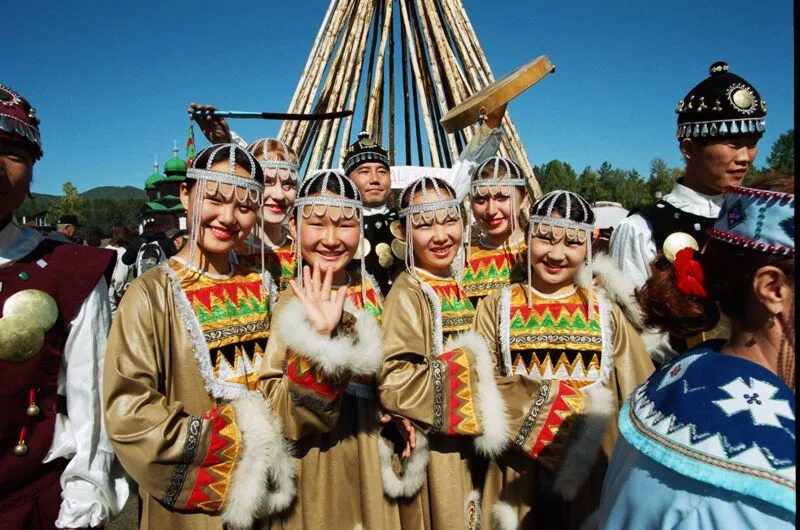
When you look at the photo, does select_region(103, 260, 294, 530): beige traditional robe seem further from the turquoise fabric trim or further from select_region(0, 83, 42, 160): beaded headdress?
the turquoise fabric trim

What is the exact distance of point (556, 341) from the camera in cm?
261

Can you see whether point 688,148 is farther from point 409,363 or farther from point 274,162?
point 274,162

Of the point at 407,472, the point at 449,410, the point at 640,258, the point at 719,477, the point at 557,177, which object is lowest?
the point at 407,472

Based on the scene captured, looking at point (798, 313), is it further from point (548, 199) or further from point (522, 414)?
point (548, 199)

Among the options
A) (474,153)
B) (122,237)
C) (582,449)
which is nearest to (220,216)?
(582,449)

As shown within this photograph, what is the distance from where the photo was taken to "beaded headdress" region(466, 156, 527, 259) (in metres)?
3.31

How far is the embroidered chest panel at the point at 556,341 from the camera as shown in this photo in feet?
8.46

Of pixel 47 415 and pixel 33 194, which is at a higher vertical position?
pixel 33 194

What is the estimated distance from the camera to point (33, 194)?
6.92ft

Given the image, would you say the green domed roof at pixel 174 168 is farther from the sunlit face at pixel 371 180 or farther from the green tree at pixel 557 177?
the green tree at pixel 557 177

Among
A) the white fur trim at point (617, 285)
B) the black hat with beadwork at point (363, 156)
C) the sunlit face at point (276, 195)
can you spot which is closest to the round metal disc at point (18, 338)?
the sunlit face at point (276, 195)

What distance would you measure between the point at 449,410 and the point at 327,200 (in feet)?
3.53

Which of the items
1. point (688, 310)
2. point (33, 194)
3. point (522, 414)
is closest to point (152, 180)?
point (33, 194)

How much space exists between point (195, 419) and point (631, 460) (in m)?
1.40
